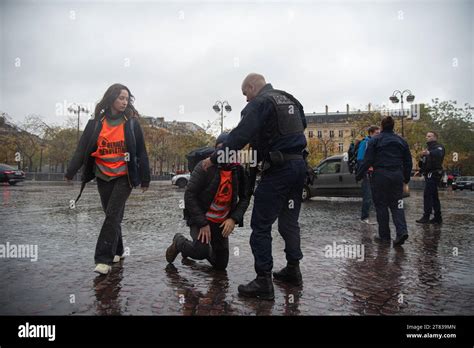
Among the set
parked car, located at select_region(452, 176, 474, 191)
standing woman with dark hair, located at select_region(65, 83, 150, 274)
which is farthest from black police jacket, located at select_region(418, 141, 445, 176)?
parked car, located at select_region(452, 176, 474, 191)

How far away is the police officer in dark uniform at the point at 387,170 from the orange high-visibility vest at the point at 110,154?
12.8ft

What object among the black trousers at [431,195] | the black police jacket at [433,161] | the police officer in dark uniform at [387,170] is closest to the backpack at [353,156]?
the black police jacket at [433,161]

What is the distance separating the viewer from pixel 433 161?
25.2ft

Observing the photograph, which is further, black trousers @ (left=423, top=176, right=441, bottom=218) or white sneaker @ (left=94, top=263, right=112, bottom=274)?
black trousers @ (left=423, top=176, right=441, bottom=218)

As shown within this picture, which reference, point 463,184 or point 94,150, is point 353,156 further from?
point 463,184

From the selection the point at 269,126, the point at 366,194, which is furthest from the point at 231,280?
the point at 366,194

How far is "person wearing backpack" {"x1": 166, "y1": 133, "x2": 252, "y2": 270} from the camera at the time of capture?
12.1 feet

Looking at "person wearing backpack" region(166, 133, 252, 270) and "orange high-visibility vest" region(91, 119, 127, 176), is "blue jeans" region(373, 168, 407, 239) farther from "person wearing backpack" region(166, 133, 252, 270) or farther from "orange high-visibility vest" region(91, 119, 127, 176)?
"orange high-visibility vest" region(91, 119, 127, 176)

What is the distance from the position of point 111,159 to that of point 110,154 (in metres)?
0.06

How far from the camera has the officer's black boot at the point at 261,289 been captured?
3008mm

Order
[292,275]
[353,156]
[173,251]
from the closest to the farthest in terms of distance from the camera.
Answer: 1. [292,275]
2. [173,251]
3. [353,156]

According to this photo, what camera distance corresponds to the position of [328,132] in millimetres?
93562

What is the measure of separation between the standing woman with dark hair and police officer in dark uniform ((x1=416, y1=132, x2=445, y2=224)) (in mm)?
6176

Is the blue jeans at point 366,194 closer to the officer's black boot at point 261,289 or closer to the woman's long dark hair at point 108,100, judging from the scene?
the officer's black boot at point 261,289
